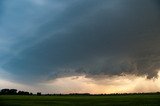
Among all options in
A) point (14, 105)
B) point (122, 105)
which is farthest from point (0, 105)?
point (122, 105)

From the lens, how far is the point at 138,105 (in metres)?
60.2

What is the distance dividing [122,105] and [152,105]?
19.5 ft

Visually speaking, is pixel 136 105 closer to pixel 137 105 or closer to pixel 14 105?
pixel 137 105

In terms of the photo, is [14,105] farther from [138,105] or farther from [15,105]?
[138,105]

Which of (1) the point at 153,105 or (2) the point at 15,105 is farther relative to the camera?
(2) the point at 15,105

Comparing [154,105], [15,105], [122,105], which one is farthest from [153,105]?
[15,105]

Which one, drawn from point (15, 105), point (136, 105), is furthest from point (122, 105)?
point (15, 105)

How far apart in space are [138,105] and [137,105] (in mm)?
196

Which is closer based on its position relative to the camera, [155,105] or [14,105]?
[155,105]

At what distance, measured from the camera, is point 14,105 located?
64688mm

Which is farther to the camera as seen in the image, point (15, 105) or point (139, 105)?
point (15, 105)

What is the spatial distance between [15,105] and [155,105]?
28964 millimetres

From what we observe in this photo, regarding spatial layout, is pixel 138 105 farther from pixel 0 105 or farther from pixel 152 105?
pixel 0 105

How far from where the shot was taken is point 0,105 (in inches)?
2403
